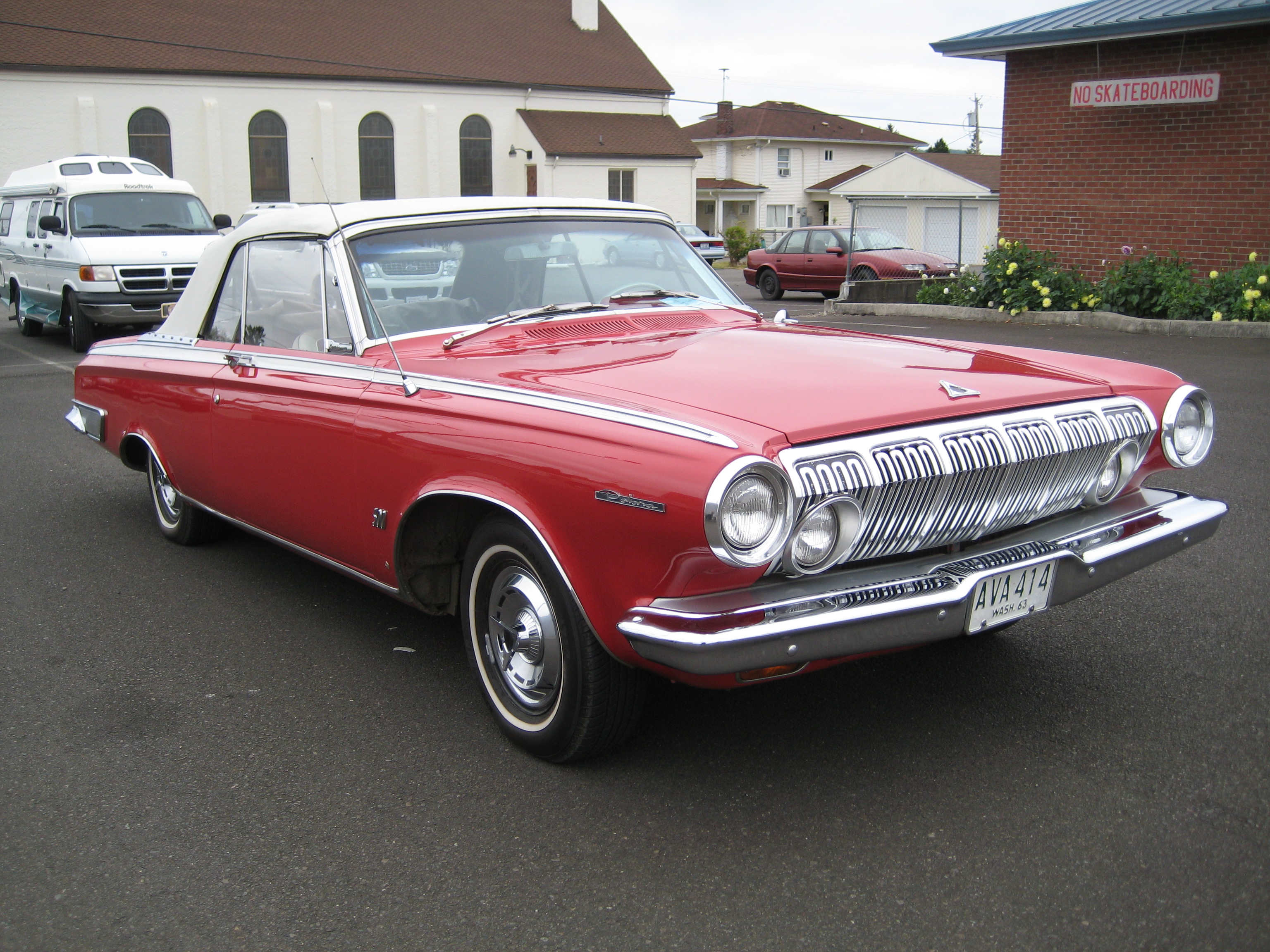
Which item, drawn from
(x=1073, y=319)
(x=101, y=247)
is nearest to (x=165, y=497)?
(x=101, y=247)

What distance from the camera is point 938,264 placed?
20.2m

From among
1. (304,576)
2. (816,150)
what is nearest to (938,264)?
(304,576)

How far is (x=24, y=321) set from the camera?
16578 millimetres

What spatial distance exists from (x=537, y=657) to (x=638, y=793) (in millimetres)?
463

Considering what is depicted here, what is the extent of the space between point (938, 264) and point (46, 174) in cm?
1433

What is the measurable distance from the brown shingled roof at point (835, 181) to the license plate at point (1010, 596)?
56011mm

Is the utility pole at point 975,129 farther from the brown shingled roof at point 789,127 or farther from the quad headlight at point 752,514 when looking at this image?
the quad headlight at point 752,514

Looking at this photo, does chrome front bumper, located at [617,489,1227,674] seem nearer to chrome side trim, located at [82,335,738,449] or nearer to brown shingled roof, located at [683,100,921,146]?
chrome side trim, located at [82,335,738,449]

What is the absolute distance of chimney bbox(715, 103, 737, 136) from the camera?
193 ft

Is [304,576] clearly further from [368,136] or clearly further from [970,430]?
[368,136]

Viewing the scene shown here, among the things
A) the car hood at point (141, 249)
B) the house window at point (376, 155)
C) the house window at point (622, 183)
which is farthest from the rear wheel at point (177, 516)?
the house window at point (622, 183)

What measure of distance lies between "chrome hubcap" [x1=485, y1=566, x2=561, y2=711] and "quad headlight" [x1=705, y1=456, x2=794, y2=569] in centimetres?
68

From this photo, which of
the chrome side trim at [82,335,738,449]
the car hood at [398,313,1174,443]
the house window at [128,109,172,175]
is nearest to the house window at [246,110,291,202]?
the house window at [128,109,172,175]

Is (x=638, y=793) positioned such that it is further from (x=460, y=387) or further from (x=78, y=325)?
(x=78, y=325)
